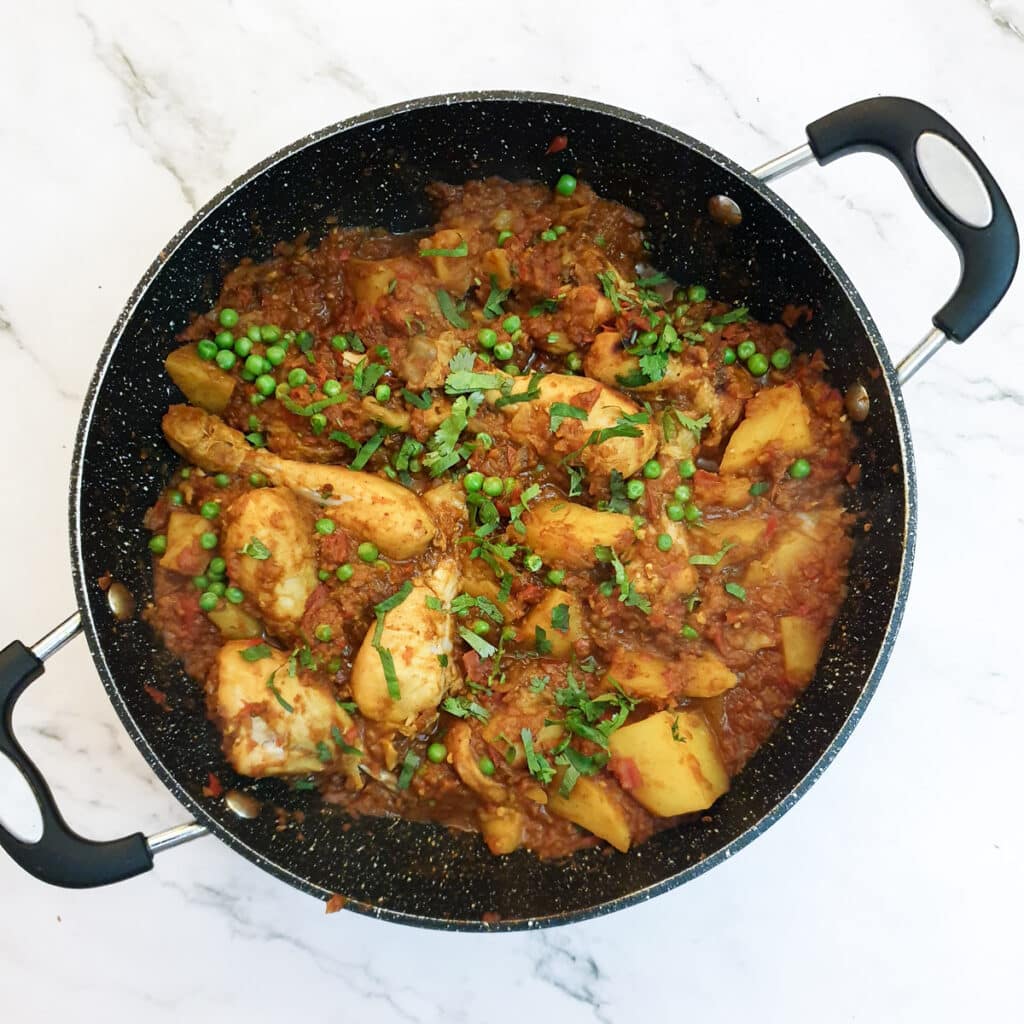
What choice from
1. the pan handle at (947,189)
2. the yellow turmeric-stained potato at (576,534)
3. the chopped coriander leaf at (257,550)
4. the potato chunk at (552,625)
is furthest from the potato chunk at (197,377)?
the pan handle at (947,189)

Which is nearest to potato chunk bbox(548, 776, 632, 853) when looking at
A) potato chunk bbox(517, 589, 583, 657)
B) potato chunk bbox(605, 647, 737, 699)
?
potato chunk bbox(605, 647, 737, 699)

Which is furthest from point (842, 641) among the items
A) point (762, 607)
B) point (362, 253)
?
point (362, 253)

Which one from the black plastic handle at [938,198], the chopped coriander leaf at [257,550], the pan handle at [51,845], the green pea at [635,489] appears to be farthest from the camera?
the green pea at [635,489]

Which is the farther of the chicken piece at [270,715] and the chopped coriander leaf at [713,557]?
the chopped coriander leaf at [713,557]

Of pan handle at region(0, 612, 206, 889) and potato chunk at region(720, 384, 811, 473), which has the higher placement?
potato chunk at region(720, 384, 811, 473)

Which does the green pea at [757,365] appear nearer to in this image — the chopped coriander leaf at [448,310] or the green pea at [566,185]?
the green pea at [566,185]

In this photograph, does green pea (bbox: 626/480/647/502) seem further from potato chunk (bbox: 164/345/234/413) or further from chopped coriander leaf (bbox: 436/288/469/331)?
potato chunk (bbox: 164/345/234/413)

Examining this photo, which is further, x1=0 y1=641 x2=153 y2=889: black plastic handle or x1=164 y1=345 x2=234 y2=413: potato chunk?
x1=164 y1=345 x2=234 y2=413: potato chunk
